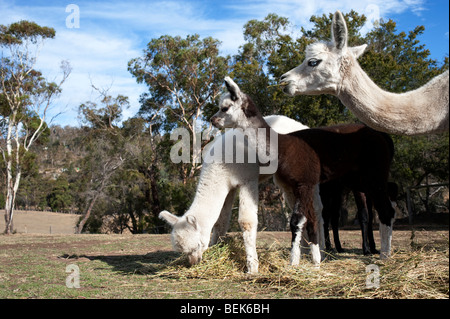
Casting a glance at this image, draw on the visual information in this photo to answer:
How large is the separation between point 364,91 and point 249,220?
2501 mm

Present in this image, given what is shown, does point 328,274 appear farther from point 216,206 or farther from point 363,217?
point 363,217

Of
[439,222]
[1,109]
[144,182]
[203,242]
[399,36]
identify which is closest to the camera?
[203,242]

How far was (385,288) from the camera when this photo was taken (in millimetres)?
4387

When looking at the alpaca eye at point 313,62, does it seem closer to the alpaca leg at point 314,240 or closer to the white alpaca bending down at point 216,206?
the white alpaca bending down at point 216,206

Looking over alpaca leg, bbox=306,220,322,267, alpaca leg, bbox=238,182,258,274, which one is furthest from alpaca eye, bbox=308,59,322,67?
alpaca leg, bbox=306,220,322,267

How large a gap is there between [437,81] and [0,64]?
27.4m

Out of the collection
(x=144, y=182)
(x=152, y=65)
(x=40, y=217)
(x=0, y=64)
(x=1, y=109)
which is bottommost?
(x=40, y=217)

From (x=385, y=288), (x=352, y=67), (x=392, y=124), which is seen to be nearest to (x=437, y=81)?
(x=392, y=124)

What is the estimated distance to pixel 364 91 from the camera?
4582 mm

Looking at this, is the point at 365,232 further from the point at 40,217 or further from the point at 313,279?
the point at 40,217

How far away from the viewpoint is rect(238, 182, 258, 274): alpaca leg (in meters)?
5.86

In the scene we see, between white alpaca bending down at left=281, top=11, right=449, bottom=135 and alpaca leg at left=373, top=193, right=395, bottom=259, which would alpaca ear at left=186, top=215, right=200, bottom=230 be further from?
alpaca leg at left=373, top=193, right=395, bottom=259

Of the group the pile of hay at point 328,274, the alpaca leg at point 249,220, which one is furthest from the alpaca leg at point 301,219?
the alpaca leg at point 249,220

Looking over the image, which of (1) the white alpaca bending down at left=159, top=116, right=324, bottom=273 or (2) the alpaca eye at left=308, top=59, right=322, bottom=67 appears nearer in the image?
(2) the alpaca eye at left=308, top=59, right=322, bottom=67
